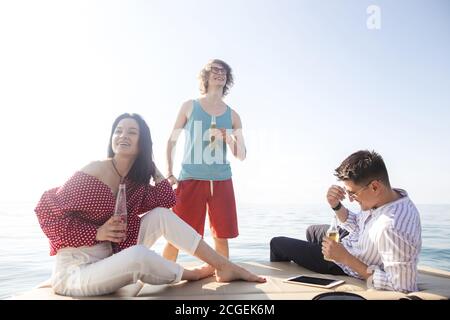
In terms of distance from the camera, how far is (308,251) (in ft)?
9.71

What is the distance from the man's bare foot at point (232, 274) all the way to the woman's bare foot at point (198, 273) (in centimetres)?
15

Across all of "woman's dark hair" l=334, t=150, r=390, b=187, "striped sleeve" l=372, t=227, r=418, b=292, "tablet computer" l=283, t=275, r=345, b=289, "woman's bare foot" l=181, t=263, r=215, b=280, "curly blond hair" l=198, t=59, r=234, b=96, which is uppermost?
"curly blond hair" l=198, t=59, r=234, b=96

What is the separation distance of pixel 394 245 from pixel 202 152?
1.69 m

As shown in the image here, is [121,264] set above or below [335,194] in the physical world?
below

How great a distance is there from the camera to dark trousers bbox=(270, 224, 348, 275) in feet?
9.25

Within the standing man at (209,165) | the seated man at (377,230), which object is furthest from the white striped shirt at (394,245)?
the standing man at (209,165)

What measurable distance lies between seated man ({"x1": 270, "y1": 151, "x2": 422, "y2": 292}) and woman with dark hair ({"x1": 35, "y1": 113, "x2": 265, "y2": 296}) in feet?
2.20

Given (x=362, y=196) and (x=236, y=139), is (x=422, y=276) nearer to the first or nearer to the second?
(x=362, y=196)

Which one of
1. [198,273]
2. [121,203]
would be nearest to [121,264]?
[121,203]

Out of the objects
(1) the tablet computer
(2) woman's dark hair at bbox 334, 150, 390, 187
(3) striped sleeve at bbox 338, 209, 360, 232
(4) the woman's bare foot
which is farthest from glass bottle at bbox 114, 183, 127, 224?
(3) striped sleeve at bbox 338, 209, 360, 232

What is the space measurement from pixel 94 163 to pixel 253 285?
1.32m

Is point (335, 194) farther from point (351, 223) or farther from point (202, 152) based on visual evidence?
point (202, 152)

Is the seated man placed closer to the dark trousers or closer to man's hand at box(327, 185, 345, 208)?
man's hand at box(327, 185, 345, 208)
